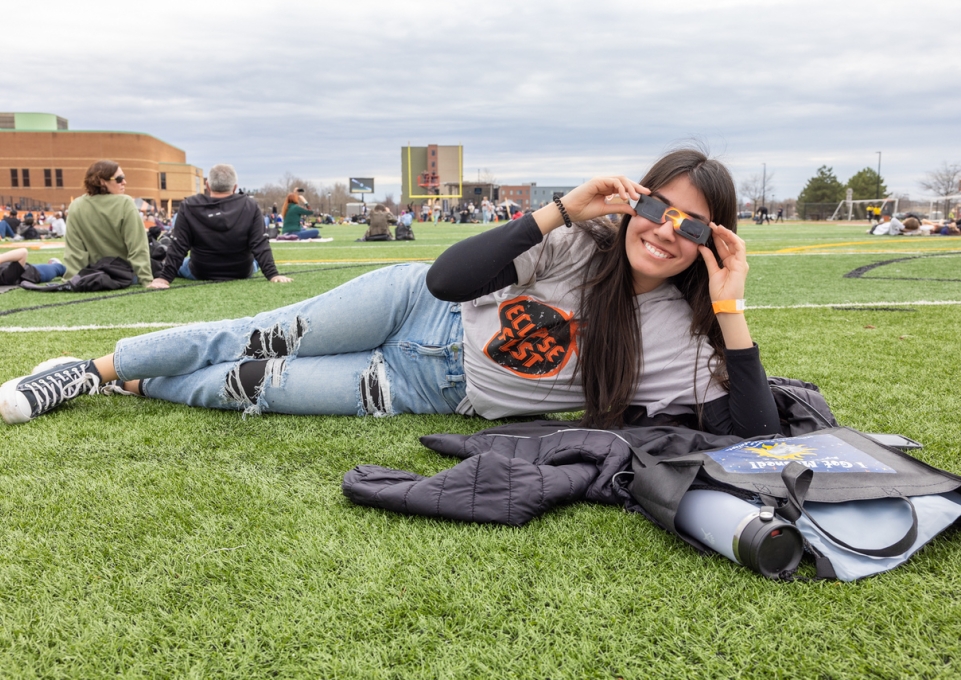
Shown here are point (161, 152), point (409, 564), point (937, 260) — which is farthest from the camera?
point (161, 152)

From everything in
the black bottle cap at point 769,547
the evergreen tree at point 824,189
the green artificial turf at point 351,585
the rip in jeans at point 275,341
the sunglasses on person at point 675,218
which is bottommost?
the green artificial turf at point 351,585

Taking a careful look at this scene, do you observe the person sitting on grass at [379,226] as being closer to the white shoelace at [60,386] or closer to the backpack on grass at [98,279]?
the backpack on grass at [98,279]

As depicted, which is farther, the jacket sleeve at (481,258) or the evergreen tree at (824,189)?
the evergreen tree at (824,189)

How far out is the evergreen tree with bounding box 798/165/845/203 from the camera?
235ft

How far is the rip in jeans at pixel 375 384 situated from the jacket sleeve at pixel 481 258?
2.00 ft

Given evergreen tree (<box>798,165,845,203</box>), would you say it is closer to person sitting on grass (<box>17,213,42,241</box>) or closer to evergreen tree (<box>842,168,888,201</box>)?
evergreen tree (<box>842,168,888,201</box>)

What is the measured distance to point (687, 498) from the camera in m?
1.91

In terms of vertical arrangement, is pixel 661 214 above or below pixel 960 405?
above

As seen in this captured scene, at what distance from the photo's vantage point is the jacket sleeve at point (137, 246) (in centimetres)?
775

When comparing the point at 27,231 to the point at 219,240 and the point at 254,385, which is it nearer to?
the point at 219,240

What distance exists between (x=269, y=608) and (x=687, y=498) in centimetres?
109

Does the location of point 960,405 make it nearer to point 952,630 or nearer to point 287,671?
point 952,630

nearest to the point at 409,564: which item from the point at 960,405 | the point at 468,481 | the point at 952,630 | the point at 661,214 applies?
the point at 468,481

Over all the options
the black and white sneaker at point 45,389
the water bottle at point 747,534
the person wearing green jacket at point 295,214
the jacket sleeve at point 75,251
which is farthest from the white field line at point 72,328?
the person wearing green jacket at point 295,214
